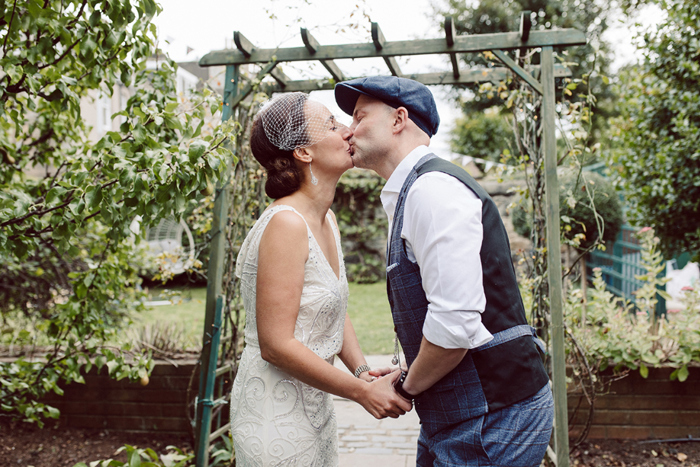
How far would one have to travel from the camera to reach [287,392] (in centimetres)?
177

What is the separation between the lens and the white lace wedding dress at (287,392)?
1.73m

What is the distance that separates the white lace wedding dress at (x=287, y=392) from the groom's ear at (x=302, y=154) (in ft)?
0.73

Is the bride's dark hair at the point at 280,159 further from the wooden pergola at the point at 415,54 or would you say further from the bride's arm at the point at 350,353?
the wooden pergola at the point at 415,54

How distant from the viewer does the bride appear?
5.35 feet

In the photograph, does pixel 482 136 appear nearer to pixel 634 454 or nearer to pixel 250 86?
pixel 634 454

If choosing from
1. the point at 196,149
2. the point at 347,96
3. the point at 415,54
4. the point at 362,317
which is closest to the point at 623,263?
the point at 362,317

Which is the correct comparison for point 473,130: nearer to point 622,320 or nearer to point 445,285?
point 622,320

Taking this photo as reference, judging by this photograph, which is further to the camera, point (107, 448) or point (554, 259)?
point (107, 448)

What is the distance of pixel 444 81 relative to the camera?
3.80 metres

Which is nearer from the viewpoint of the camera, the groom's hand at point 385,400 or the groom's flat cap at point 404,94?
the groom's hand at point 385,400

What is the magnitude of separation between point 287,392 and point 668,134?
201 inches

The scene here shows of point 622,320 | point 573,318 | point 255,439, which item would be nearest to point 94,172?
point 255,439

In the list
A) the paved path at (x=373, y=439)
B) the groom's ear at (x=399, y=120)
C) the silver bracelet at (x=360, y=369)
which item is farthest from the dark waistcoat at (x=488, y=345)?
the paved path at (x=373, y=439)

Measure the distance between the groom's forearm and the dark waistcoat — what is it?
0.18 feet
